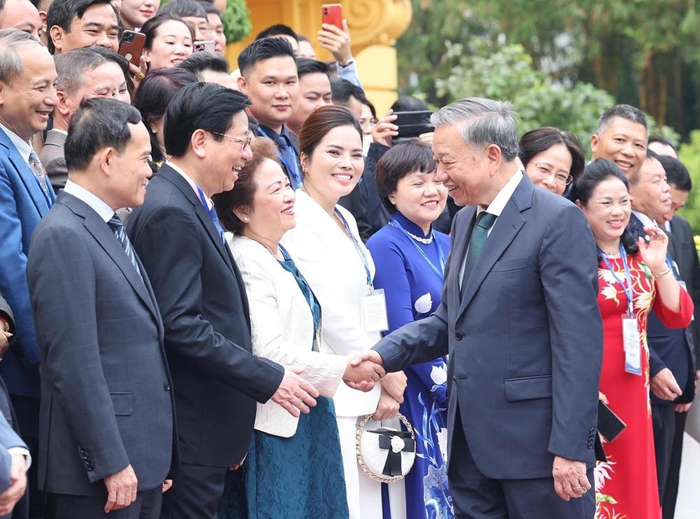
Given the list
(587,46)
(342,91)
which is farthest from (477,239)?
(587,46)

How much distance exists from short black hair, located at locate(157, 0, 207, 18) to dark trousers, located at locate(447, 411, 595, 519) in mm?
3321

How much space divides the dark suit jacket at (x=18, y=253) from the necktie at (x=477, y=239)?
1491 millimetres

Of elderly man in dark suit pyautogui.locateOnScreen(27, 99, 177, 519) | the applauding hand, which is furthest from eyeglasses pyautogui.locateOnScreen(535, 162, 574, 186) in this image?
elderly man in dark suit pyautogui.locateOnScreen(27, 99, 177, 519)

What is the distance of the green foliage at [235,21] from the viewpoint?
8.53 meters

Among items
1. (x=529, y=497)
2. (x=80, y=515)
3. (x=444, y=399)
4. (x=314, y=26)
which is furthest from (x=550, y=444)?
(x=314, y=26)

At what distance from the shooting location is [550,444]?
3840 millimetres

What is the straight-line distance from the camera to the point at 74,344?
323 centimetres

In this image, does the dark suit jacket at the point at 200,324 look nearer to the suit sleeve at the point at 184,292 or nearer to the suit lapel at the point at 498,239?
the suit sleeve at the point at 184,292

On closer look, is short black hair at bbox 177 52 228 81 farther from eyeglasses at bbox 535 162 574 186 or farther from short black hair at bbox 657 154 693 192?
short black hair at bbox 657 154 693 192

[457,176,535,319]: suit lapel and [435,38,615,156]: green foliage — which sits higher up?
[457,176,535,319]: suit lapel

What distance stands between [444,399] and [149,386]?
6.23ft

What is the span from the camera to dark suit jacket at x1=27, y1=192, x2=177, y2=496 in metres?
3.24

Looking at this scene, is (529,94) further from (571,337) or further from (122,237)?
(122,237)

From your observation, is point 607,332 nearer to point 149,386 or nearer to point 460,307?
point 460,307
